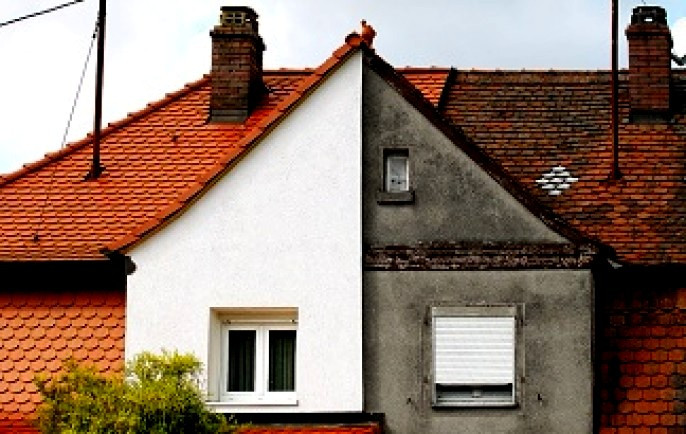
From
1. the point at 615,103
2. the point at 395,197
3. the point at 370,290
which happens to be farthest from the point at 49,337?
the point at 615,103

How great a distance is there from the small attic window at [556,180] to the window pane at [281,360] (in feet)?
13.8

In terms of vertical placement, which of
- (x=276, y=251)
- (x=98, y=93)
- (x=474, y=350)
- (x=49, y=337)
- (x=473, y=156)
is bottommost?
(x=474, y=350)

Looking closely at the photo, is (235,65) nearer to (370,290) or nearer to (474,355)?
(370,290)

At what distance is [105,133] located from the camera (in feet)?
87.2

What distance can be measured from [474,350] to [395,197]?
2019mm

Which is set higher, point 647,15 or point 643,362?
point 647,15

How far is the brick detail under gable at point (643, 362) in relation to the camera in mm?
22234

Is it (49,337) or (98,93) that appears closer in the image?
(49,337)

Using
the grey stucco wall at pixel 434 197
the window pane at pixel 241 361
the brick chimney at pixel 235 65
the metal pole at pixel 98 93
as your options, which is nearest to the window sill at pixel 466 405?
the grey stucco wall at pixel 434 197

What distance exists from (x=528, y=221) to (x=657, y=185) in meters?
2.98

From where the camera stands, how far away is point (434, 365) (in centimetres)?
2216

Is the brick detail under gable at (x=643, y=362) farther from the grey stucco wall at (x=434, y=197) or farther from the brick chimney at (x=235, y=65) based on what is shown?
the brick chimney at (x=235, y=65)

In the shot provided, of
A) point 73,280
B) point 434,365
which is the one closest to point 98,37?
point 73,280

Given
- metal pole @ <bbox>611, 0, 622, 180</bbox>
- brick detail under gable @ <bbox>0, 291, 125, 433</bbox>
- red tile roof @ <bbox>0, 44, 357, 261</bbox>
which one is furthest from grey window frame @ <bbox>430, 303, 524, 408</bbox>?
brick detail under gable @ <bbox>0, 291, 125, 433</bbox>
